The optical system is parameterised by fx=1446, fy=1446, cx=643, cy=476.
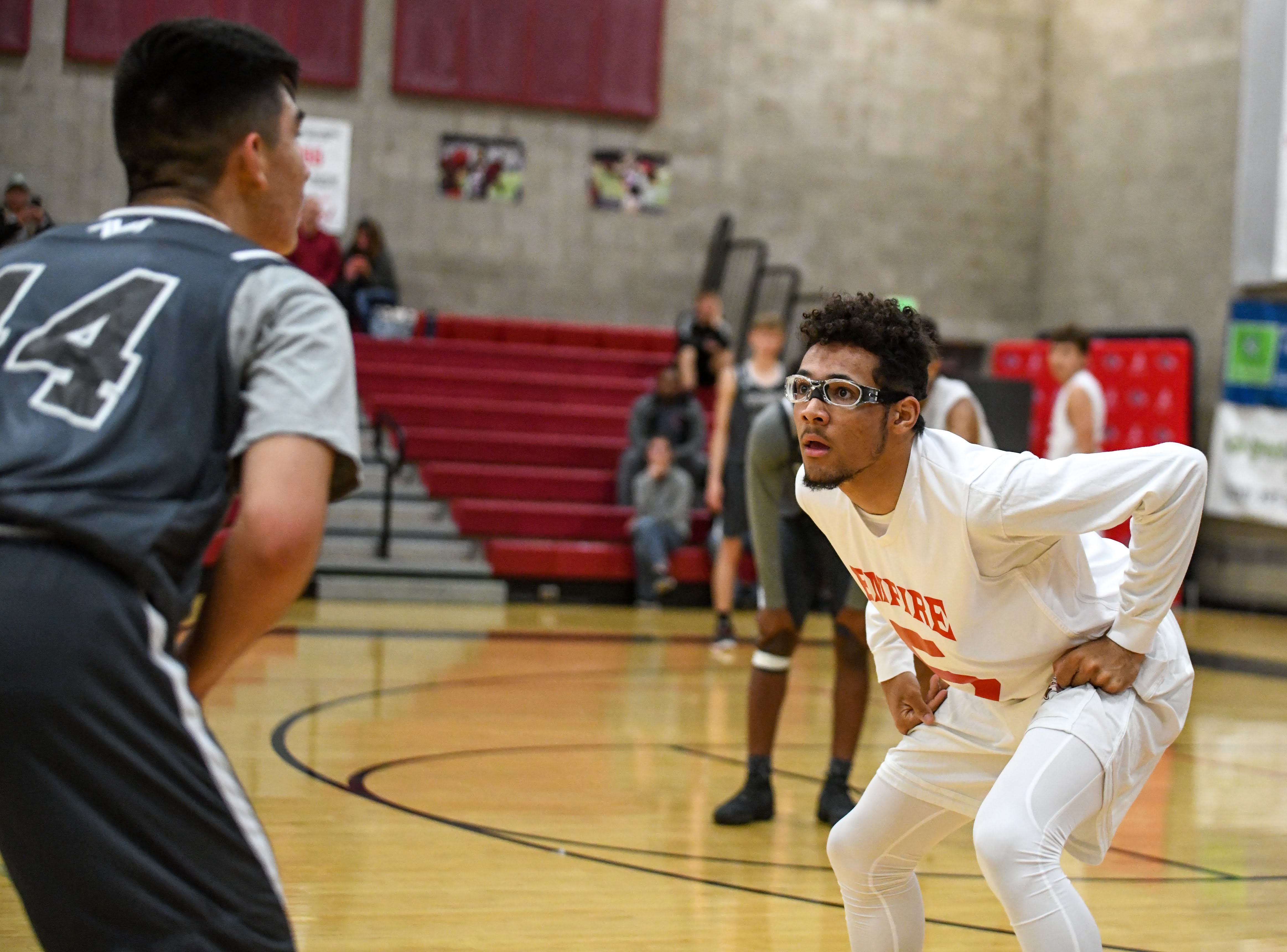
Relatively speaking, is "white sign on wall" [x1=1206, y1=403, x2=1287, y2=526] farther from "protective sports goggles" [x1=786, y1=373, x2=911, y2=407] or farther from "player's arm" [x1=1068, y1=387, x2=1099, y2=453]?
"protective sports goggles" [x1=786, y1=373, x2=911, y2=407]

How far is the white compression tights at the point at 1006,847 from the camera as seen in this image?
2.36 metres

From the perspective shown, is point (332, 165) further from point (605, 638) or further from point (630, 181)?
A: point (605, 638)

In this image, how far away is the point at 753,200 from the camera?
1633 cm

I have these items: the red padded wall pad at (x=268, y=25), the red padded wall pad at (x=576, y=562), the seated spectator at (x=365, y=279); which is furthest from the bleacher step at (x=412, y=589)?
the red padded wall pad at (x=268, y=25)

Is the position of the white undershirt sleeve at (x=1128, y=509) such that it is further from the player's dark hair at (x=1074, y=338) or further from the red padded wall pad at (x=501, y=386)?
the red padded wall pad at (x=501, y=386)

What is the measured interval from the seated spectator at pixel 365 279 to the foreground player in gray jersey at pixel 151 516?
1242 cm

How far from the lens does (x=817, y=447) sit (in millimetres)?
2719

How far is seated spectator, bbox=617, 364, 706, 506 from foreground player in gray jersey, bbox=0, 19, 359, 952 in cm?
1010

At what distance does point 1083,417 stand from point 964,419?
4.36 metres

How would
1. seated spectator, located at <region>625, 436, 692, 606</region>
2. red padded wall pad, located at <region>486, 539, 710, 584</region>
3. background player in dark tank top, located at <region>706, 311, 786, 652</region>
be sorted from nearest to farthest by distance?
background player in dark tank top, located at <region>706, 311, 786, 652</region> → seated spectator, located at <region>625, 436, 692, 606</region> → red padded wall pad, located at <region>486, 539, 710, 584</region>

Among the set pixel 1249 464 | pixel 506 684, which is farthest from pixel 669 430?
pixel 1249 464

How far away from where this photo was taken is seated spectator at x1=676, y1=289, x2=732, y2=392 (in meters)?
13.2

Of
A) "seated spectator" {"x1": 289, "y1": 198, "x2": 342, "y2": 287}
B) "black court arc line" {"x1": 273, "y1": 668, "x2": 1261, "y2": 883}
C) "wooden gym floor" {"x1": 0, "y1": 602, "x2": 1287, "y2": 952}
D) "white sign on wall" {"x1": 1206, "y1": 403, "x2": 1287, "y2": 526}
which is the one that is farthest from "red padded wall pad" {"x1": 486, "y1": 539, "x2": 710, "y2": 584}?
"white sign on wall" {"x1": 1206, "y1": 403, "x2": 1287, "y2": 526}

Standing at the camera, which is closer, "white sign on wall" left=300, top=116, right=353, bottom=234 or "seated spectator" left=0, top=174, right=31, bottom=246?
"seated spectator" left=0, top=174, right=31, bottom=246
